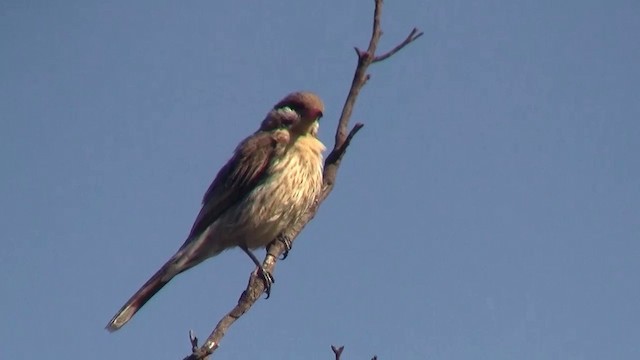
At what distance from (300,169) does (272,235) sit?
0.48 metres

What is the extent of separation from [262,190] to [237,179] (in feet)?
0.81

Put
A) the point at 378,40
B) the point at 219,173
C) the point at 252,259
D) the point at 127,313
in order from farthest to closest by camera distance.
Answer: the point at 219,173 → the point at 252,259 → the point at 127,313 → the point at 378,40

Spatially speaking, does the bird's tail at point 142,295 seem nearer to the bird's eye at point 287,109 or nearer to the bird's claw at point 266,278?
the bird's claw at point 266,278

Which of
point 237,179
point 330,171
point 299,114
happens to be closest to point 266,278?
point 330,171

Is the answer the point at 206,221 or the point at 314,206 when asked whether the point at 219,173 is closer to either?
the point at 206,221

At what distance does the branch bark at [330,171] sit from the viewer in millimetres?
4306

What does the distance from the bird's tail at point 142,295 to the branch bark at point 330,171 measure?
26.3 inches

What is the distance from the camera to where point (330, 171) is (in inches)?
225

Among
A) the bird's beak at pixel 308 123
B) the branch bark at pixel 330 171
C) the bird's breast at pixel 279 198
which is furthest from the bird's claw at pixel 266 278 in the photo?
the bird's beak at pixel 308 123

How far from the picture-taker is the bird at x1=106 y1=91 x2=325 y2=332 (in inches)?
250

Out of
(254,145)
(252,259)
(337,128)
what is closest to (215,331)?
(337,128)

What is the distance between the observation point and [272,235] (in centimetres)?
641

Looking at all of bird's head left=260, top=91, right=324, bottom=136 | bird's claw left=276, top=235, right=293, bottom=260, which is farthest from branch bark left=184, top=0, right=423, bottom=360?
bird's head left=260, top=91, right=324, bottom=136

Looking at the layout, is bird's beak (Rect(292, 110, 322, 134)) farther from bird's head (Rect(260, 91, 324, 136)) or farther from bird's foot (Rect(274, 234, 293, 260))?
bird's foot (Rect(274, 234, 293, 260))
